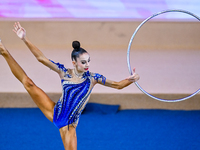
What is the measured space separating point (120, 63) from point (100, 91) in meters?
1.22

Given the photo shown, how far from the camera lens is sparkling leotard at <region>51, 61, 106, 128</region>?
2.43 m

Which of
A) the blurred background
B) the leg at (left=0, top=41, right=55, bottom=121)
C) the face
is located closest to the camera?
the face

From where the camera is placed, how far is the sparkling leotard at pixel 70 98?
2428 mm

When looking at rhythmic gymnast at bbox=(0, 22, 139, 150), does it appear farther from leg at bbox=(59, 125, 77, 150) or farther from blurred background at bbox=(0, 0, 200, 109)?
blurred background at bbox=(0, 0, 200, 109)

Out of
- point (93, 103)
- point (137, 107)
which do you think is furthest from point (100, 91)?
point (137, 107)

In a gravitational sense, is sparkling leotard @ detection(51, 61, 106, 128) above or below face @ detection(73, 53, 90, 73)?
below

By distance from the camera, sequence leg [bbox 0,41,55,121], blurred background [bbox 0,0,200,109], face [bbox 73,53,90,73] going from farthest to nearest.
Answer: blurred background [bbox 0,0,200,109], leg [bbox 0,41,55,121], face [bbox 73,53,90,73]

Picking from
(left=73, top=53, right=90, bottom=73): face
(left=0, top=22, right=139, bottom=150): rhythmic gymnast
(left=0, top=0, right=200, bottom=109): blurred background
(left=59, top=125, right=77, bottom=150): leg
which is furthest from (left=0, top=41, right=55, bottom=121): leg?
(left=0, top=0, right=200, bottom=109): blurred background

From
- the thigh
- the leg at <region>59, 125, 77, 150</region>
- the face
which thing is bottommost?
the leg at <region>59, 125, 77, 150</region>

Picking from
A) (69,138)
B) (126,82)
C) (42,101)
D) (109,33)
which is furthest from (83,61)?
(109,33)

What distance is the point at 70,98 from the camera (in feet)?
7.98

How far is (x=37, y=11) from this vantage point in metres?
5.80

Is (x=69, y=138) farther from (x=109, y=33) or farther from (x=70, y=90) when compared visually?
(x=109, y=33)

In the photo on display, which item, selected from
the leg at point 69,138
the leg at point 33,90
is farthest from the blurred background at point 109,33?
the leg at point 69,138
